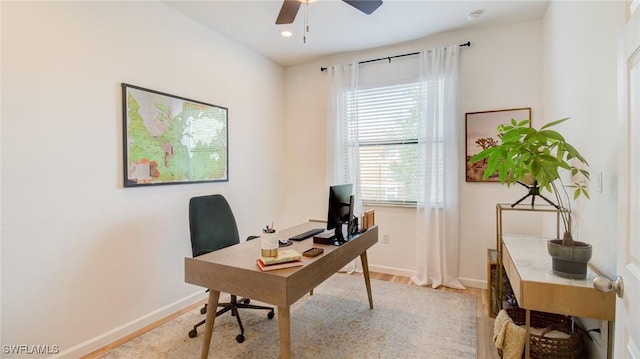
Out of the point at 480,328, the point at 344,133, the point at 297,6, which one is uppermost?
the point at 297,6

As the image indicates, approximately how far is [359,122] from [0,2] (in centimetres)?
324

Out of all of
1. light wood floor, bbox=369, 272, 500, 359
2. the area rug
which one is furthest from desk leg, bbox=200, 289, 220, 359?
light wood floor, bbox=369, 272, 500, 359

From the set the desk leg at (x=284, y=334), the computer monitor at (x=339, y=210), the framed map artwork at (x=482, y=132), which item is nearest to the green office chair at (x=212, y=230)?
the desk leg at (x=284, y=334)

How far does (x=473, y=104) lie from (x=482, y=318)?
2.19 meters

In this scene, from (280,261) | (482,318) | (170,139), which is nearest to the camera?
(280,261)

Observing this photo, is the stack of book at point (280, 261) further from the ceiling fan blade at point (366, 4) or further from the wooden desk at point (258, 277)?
the ceiling fan blade at point (366, 4)

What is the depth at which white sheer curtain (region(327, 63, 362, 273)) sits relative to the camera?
386cm

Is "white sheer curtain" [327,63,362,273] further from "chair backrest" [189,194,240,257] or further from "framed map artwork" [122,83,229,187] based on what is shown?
"chair backrest" [189,194,240,257]

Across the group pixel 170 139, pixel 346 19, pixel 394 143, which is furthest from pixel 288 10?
pixel 394 143

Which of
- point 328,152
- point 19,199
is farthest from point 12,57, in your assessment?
point 328,152

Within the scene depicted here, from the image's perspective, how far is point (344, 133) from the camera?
391 centimetres

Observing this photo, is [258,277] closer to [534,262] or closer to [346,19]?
[534,262]

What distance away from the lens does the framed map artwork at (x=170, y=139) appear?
7.99ft

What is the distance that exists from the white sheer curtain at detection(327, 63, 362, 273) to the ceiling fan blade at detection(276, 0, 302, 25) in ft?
4.94
